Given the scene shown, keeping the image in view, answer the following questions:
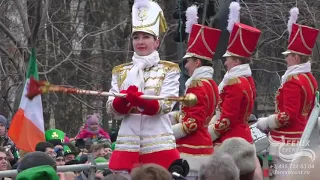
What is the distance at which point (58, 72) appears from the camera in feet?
57.4

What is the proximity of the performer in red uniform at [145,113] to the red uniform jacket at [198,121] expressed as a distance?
0.97 metres

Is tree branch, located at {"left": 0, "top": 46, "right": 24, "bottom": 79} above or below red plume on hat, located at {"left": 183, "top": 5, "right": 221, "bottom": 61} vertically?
below

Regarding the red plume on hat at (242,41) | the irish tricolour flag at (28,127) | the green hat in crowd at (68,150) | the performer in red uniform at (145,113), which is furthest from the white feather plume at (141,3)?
the green hat in crowd at (68,150)

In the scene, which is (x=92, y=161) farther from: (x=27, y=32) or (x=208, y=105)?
(x=27, y=32)

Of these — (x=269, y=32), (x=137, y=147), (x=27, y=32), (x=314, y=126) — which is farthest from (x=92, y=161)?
(x=269, y=32)

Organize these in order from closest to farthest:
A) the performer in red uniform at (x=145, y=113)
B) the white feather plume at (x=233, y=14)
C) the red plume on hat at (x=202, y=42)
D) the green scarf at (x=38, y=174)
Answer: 1. the green scarf at (x=38, y=174)
2. the performer in red uniform at (x=145, y=113)
3. the red plume on hat at (x=202, y=42)
4. the white feather plume at (x=233, y=14)

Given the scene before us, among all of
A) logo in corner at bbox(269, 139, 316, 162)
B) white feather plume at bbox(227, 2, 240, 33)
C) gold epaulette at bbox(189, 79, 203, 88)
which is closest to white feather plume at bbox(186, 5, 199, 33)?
white feather plume at bbox(227, 2, 240, 33)

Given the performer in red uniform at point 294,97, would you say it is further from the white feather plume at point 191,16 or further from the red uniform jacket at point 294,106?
the white feather plume at point 191,16

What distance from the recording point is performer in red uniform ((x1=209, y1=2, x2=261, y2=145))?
8945 mm

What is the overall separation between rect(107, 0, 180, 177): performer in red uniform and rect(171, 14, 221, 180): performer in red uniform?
3.23 ft

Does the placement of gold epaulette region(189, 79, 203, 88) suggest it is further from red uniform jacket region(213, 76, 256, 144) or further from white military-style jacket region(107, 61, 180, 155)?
white military-style jacket region(107, 61, 180, 155)

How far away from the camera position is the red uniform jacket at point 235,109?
893cm

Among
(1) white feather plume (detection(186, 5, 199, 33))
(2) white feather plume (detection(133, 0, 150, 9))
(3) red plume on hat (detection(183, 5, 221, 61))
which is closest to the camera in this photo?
(2) white feather plume (detection(133, 0, 150, 9))

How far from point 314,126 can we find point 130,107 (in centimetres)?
184
